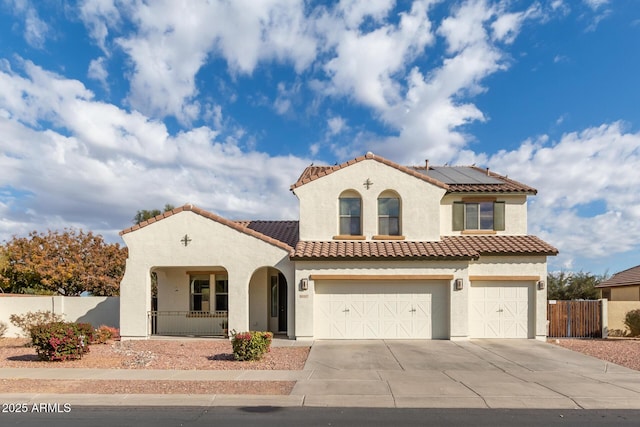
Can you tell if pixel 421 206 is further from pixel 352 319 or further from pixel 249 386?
pixel 249 386

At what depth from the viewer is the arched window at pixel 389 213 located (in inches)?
754

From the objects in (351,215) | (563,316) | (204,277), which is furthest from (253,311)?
(563,316)

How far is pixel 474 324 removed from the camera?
18.4m

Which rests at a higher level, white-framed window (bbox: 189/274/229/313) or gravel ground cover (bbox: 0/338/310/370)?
white-framed window (bbox: 189/274/229/313)

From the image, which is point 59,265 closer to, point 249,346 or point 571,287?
point 249,346

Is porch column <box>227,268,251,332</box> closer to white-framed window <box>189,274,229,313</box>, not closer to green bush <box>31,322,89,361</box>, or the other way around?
white-framed window <box>189,274,229,313</box>

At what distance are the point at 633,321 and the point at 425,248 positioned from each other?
9.47 metres

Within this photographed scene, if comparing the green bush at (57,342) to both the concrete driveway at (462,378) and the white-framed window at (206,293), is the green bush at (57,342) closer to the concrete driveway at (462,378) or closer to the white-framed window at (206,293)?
the concrete driveway at (462,378)

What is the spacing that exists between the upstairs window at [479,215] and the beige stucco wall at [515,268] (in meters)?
2.09

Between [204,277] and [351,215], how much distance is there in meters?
7.03

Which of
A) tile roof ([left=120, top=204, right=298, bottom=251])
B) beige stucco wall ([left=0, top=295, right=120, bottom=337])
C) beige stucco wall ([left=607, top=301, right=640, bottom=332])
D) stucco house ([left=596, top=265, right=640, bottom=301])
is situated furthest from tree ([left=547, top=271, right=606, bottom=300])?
beige stucco wall ([left=0, top=295, right=120, bottom=337])

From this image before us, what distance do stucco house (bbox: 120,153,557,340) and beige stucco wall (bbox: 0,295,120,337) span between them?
6.79 feet

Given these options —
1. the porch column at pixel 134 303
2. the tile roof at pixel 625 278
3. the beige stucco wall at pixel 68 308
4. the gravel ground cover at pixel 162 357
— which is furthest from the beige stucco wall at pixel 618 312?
the beige stucco wall at pixel 68 308

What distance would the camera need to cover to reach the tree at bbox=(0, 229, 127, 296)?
1000 inches
